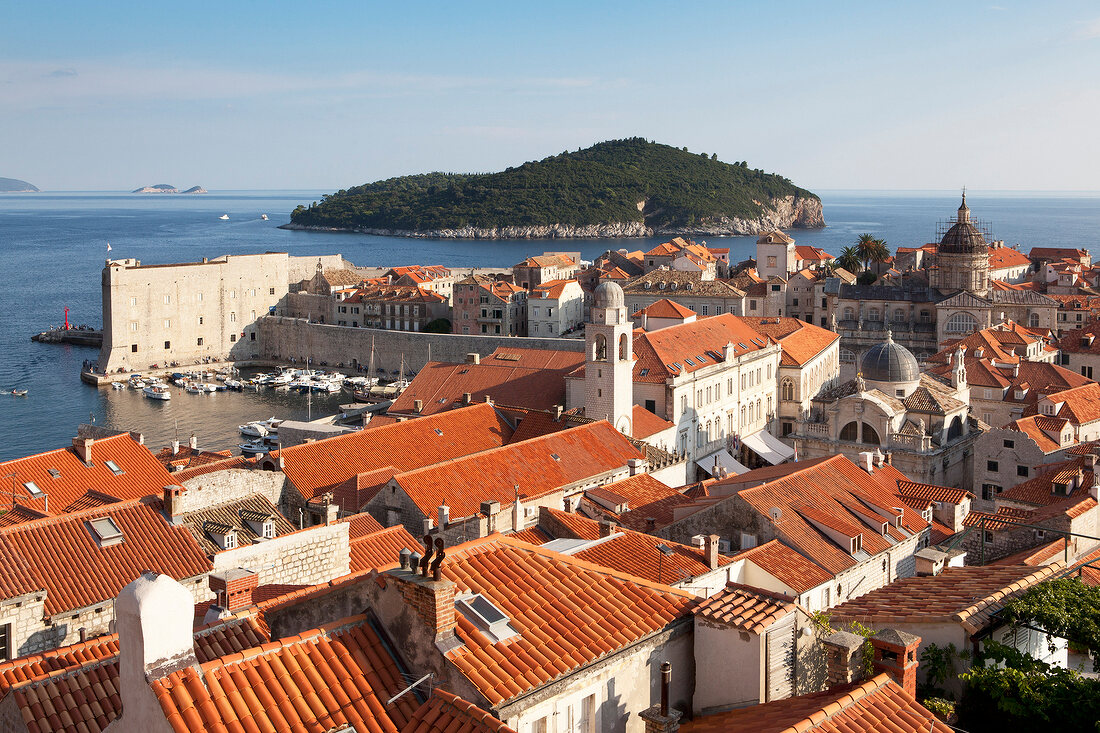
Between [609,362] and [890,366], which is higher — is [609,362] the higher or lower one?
the higher one

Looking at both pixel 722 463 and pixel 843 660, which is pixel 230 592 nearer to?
pixel 843 660

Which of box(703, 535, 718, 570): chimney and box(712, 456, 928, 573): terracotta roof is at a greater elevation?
box(703, 535, 718, 570): chimney

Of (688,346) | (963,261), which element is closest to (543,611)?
(688,346)

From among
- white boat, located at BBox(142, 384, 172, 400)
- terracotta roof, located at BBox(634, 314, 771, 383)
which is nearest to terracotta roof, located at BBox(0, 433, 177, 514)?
terracotta roof, located at BBox(634, 314, 771, 383)

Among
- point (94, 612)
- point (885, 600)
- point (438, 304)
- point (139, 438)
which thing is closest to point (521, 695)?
point (885, 600)

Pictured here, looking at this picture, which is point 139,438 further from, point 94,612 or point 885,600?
point 885,600

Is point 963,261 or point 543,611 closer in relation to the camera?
point 543,611

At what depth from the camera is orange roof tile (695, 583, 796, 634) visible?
27.0 feet

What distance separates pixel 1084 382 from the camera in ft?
141

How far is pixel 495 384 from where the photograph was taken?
3922 centimetres

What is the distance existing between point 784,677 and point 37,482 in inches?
758

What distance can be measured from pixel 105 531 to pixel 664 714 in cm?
1161

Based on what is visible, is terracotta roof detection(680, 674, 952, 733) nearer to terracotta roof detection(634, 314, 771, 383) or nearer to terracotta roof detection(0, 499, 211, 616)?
terracotta roof detection(0, 499, 211, 616)

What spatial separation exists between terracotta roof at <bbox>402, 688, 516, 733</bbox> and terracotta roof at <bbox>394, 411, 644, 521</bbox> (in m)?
16.3
